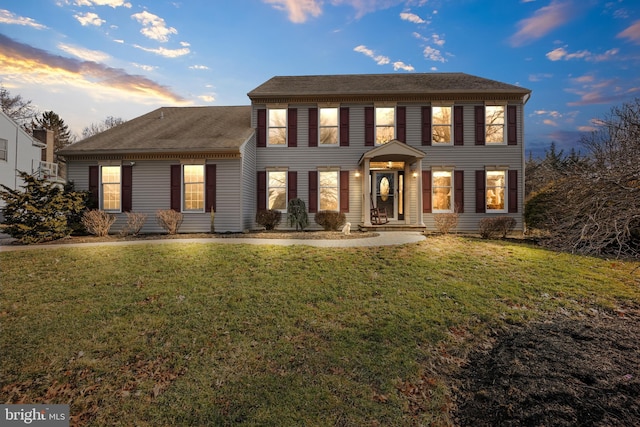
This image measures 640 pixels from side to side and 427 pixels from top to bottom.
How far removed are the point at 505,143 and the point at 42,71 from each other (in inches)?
715

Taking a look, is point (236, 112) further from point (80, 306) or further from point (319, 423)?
point (319, 423)

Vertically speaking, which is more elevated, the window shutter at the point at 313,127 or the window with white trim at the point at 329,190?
the window shutter at the point at 313,127

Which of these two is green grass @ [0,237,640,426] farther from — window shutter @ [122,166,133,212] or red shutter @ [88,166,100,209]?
red shutter @ [88,166,100,209]

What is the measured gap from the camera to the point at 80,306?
483 cm

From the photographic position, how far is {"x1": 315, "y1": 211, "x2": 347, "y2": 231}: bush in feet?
39.5

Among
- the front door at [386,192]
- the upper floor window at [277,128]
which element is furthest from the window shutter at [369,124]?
the upper floor window at [277,128]

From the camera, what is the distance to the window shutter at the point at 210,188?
39.5ft

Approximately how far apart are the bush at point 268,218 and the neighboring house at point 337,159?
0.61 meters

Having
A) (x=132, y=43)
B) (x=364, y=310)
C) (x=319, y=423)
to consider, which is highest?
(x=132, y=43)

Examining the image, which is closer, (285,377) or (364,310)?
(285,377)

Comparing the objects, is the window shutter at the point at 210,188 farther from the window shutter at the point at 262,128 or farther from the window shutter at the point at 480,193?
the window shutter at the point at 480,193

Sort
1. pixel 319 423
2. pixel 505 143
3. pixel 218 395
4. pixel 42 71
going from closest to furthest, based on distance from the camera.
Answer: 1. pixel 319 423
2. pixel 218 395
3. pixel 42 71
4. pixel 505 143

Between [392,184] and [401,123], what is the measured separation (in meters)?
2.78

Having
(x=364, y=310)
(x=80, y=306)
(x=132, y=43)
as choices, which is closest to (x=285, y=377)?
(x=364, y=310)
